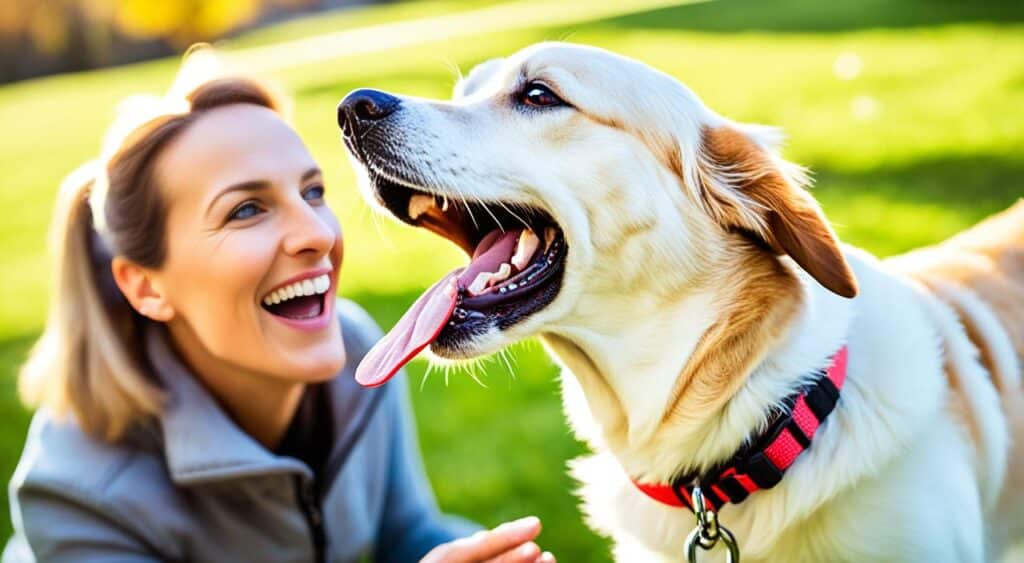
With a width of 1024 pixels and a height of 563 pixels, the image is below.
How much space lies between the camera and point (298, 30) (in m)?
33.5

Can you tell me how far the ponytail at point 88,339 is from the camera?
3.01 meters

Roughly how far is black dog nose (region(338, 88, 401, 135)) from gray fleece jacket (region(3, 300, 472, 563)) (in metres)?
1.03

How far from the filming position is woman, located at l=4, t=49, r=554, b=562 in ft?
9.41

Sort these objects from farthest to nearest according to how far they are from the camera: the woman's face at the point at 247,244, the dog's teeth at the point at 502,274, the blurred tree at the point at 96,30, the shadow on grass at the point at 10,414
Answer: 1. the blurred tree at the point at 96,30
2. the shadow on grass at the point at 10,414
3. the woman's face at the point at 247,244
4. the dog's teeth at the point at 502,274

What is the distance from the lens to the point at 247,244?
9.18ft

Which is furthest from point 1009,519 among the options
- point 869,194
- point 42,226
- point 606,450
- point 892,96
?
point 42,226

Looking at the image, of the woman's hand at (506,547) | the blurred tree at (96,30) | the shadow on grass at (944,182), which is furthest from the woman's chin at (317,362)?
the blurred tree at (96,30)

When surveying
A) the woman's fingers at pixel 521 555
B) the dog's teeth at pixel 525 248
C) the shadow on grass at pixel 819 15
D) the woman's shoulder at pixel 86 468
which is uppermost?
the dog's teeth at pixel 525 248

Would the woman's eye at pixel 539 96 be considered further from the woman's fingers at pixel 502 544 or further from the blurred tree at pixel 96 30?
the blurred tree at pixel 96 30

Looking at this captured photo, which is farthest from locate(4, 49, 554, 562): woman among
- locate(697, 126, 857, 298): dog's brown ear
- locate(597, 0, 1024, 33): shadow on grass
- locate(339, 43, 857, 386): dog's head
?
locate(597, 0, 1024, 33): shadow on grass

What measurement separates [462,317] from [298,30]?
108ft

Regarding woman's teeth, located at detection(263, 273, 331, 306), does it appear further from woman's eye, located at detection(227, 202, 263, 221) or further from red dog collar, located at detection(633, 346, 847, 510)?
red dog collar, located at detection(633, 346, 847, 510)

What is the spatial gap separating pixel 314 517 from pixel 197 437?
0.47 m

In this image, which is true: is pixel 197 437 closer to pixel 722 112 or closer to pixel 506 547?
pixel 506 547
